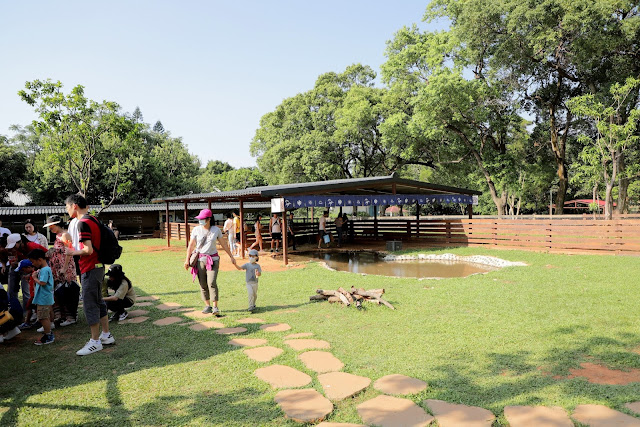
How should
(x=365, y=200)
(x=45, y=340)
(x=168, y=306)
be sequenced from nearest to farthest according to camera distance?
(x=45, y=340) → (x=168, y=306) → (x=365, y=200)

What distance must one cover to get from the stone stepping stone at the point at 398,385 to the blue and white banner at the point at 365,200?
8913mm

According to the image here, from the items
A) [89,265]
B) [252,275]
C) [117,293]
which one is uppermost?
[89,265]

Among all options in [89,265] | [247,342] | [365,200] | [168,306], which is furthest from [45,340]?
[365,200]

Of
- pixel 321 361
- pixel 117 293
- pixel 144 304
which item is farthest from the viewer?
pixel 144 304

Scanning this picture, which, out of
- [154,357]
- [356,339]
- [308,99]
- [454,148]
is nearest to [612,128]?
[454,148]

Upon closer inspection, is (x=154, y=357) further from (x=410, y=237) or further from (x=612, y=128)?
(x=612, y=128)

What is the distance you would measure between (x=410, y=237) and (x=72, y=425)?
17.7 meters

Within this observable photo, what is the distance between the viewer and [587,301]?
259 inches

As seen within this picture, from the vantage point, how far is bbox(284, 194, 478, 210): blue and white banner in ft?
42.9

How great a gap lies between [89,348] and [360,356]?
315cm

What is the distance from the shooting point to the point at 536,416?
296cm

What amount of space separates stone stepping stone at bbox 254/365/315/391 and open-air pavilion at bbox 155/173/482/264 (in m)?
8.33

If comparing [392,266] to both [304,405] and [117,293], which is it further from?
[304,405]

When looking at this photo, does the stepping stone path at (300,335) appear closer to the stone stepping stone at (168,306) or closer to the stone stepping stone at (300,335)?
the stone stepping stone at (300,335)
